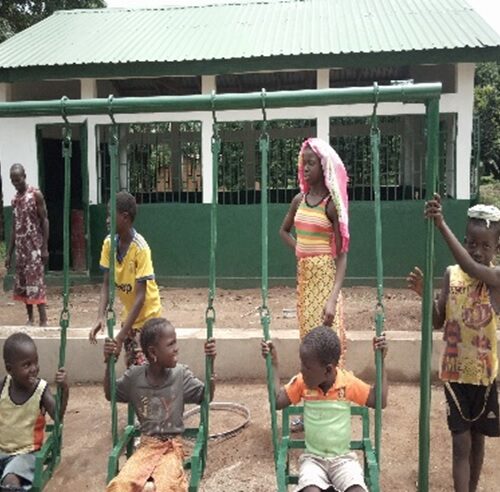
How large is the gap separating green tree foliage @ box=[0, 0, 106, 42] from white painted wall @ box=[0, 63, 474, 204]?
18.3 ft

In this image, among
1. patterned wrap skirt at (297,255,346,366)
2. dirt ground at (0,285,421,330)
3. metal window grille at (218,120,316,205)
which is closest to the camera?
patterned wrap skirt at (297,255,346,366)

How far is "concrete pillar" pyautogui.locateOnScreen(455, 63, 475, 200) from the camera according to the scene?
740 centimetres

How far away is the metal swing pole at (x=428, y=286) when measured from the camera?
8.57 feet

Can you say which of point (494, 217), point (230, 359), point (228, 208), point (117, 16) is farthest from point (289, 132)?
point (494, 217)

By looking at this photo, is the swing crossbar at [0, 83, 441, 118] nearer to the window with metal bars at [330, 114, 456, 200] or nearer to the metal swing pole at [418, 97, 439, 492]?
the metal swing pole at [418, 97, 439, 492]

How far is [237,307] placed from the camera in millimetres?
7285

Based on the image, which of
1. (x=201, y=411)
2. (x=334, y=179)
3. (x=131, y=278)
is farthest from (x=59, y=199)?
(x=201, y=411)

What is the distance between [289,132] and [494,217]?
684cm

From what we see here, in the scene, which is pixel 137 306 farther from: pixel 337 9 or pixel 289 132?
pixel 337 9

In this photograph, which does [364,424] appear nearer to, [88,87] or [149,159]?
[149,159]

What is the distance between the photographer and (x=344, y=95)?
8.59ft

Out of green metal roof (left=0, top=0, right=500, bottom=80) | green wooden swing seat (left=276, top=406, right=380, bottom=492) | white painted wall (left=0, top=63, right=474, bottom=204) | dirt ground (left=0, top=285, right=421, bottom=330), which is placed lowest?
dirt ground (left=0, top=285, right=421, bottom=330)

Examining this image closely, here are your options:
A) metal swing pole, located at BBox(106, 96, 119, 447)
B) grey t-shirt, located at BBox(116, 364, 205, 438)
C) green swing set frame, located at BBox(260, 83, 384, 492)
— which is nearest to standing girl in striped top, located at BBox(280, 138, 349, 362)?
green swing set frame, located at BBox(260, 83, 384, 492)

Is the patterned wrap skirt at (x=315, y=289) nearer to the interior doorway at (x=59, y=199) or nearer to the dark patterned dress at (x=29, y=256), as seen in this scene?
the dark patterned dress at (x=29, y=256)
